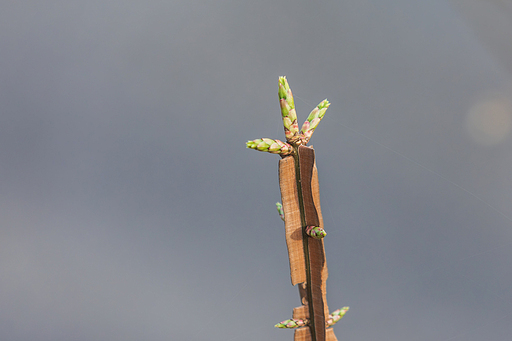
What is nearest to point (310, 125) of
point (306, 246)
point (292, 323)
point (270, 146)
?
point (270, 146)

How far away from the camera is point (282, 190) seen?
9.24 feet

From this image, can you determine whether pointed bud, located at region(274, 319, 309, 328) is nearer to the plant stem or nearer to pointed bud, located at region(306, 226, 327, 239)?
the plant stem

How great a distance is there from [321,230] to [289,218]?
262 mm

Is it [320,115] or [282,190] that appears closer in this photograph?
[282,190]

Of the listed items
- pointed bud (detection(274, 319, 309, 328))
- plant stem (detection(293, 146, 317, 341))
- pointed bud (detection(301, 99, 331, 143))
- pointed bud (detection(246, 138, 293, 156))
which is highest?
pointed bud (detection(301, 99, 331, 143))

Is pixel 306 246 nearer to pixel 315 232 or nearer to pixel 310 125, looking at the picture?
pixel 315 232

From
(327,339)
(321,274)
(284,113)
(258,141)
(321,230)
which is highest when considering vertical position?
(284,113)

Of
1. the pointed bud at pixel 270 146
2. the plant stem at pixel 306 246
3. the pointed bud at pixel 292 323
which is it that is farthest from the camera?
the pointed bud at pixel 292 323

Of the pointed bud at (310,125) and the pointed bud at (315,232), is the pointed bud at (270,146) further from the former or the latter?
the pointed bud at (315,232)

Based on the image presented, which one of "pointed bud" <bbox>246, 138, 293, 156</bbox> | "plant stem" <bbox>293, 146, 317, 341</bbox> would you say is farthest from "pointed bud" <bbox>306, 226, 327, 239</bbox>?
"pointed bud" <bbox>246, 138, 293, 156</bbox>

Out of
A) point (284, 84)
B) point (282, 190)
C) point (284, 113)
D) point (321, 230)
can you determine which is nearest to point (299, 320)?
point (321, 230)

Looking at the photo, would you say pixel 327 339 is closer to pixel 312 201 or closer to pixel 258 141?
pixel 312 201

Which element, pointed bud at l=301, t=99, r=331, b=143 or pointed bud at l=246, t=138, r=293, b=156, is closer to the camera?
pointed bud at l=246, t=138, r=293, b=156

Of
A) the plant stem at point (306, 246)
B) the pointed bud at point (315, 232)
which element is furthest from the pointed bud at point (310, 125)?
the pointed bud at point (315, 232)
